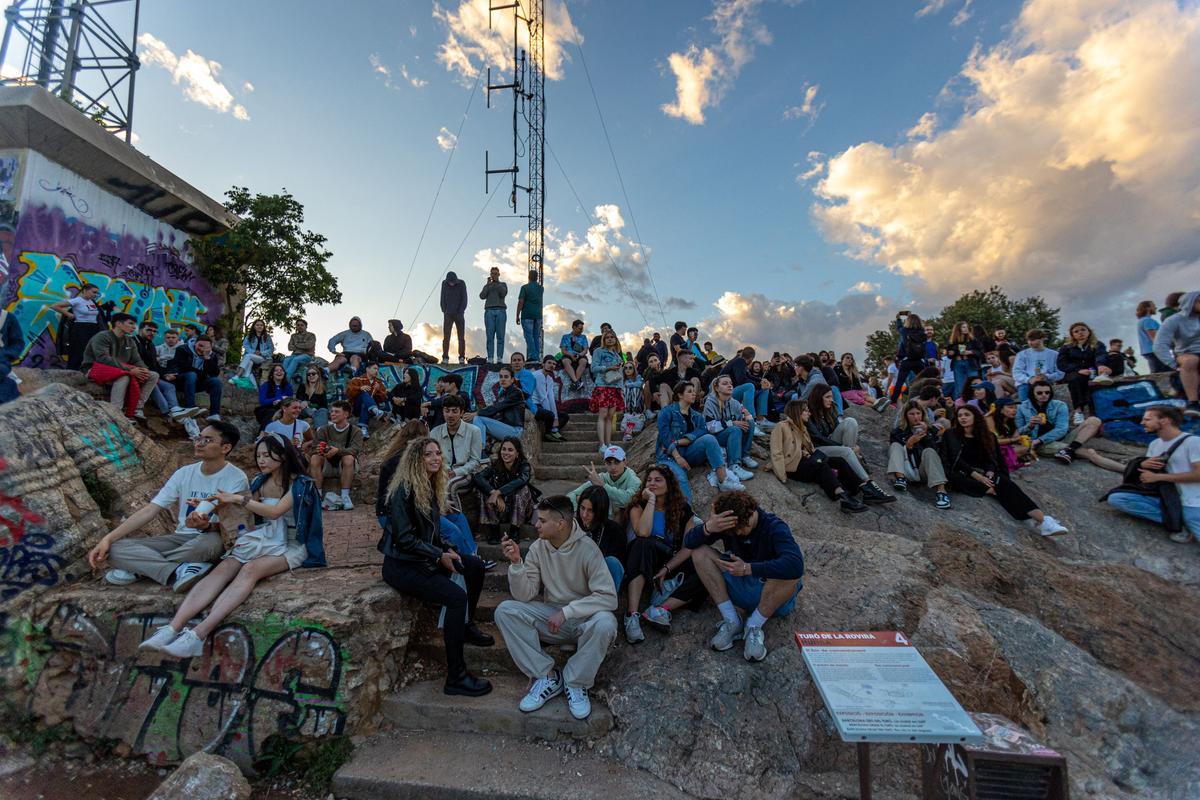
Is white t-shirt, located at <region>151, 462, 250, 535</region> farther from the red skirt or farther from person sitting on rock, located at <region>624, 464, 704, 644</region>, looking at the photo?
the red skirt

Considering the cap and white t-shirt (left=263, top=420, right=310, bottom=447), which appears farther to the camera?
white t-shirt (left=263, top=420, right=310, bottom=447)

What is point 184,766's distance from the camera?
10.7 ft

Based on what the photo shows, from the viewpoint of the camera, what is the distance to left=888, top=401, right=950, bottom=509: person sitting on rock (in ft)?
22.1

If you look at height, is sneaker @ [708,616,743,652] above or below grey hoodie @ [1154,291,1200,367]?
below

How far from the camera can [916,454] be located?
23.0 ft

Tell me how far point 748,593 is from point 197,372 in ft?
30.3

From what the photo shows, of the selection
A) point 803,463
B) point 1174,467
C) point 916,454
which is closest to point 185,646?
point 803,463

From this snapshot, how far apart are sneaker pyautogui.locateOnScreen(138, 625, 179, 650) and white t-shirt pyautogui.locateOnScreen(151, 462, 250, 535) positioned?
83cm

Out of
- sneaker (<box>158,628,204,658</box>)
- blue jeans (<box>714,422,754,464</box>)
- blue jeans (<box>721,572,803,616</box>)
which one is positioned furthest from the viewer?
blue jeans (<box>714,422,754,464</box>)

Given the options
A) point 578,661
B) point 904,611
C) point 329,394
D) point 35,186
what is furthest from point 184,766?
point 35,186

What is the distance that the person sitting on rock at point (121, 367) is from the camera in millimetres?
7062

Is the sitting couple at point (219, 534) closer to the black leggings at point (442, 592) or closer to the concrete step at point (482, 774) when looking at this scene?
the black leggings at point (442, 592)

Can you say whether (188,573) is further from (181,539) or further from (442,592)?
(442,592)

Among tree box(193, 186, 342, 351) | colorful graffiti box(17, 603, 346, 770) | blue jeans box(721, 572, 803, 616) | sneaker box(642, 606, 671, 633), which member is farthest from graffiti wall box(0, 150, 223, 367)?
blue jeans box(721, 572, 803, 616)
